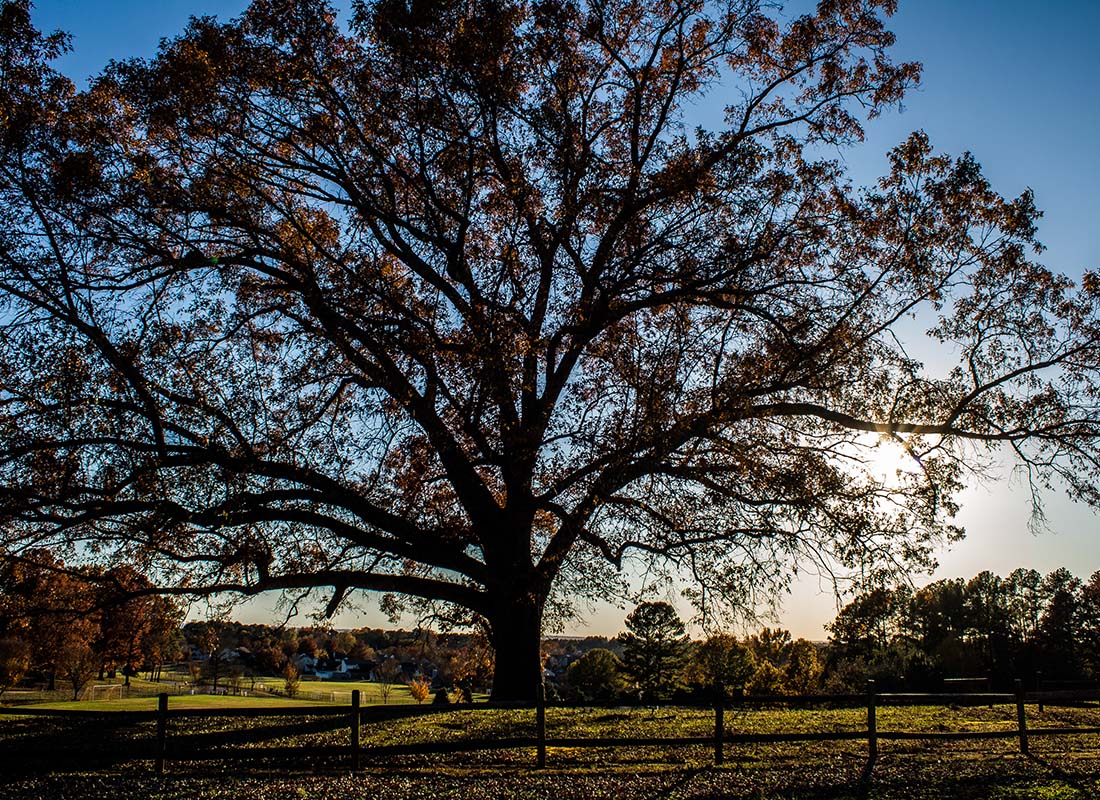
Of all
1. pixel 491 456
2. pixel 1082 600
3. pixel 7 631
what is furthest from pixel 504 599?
pixel 1082 600

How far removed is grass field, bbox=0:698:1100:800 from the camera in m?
9.09

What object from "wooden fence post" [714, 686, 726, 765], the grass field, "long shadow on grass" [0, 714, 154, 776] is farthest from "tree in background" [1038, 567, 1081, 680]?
"long shadow on grass" [0, 714, 154, 776]

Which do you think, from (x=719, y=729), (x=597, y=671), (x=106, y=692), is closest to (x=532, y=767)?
(x=719, y=729)

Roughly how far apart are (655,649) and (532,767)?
1938 inches

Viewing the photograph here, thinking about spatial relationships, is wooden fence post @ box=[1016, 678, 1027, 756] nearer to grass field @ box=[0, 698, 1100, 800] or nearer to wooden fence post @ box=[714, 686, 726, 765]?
grass field @ box=[0, 698, 1100, 800]

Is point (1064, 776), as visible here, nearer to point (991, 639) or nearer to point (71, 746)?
point (71, 746)

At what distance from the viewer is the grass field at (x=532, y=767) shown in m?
9.09

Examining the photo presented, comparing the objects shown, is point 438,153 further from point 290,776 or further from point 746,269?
point 290,776

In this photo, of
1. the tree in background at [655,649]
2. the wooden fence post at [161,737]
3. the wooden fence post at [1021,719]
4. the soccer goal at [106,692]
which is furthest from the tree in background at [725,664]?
the wooden fence post at [161,737]

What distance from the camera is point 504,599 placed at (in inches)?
658

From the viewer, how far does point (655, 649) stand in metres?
57.2

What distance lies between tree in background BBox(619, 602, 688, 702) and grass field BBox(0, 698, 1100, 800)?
1606 inches

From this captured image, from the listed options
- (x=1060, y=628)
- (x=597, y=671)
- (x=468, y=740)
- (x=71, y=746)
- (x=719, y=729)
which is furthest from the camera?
(x=597, y=671)

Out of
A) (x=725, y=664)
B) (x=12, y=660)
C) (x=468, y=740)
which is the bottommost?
(x=725, y=664)
